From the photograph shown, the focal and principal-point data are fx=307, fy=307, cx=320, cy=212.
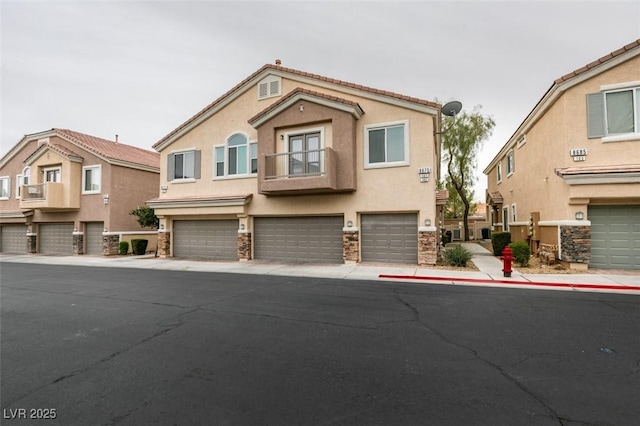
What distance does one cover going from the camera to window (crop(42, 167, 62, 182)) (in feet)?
71.1

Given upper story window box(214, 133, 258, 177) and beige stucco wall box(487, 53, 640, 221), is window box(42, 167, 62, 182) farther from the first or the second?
beige stucco wall box(487, 53, 640, 221)

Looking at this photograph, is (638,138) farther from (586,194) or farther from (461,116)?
(461,116)

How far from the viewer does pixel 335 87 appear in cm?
1491

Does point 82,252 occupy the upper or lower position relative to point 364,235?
lower

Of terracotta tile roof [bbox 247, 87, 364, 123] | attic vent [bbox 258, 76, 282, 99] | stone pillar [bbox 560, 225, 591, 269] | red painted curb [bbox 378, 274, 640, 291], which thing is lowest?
red painted curb [bbox 378, 274, 640, 291]

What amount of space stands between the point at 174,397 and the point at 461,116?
29946 millimetres

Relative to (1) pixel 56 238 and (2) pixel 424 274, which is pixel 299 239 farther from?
(1) pixel 56 238

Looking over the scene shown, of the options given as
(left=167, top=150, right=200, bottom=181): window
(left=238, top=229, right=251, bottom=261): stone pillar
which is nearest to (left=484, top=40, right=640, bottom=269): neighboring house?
(left=238, top=229, right=251, bottom=261): stone pillar

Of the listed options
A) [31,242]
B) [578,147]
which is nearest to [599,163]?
[578,147]

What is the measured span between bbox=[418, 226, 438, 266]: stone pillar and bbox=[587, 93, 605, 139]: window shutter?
21.8ft

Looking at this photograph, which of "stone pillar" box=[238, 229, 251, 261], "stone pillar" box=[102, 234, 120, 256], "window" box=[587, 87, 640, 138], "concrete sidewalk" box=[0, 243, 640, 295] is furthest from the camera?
"stone pillar" box=[102, 234, 120, 256]

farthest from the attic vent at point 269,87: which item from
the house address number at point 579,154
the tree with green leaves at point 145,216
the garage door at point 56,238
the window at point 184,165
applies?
the garage door at point 56,238

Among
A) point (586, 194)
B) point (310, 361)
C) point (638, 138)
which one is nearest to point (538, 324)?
point (310, 361)

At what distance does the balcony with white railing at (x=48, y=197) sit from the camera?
20.8 meters
